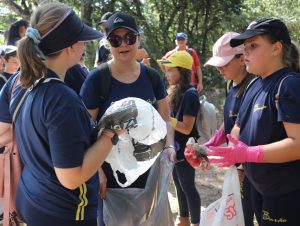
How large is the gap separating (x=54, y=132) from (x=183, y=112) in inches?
78.8

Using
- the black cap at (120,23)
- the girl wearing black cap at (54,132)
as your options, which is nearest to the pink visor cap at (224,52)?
the black cap at (120,23)

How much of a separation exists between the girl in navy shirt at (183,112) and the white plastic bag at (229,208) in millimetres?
1071

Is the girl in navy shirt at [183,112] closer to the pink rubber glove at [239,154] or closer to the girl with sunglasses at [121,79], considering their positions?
the girl with sunglasses at [121,79]

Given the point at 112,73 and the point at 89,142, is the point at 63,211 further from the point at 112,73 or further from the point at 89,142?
the point at 112,73

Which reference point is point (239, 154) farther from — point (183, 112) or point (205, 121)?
point (205, 121)

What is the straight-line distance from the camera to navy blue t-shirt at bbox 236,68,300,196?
1963mm

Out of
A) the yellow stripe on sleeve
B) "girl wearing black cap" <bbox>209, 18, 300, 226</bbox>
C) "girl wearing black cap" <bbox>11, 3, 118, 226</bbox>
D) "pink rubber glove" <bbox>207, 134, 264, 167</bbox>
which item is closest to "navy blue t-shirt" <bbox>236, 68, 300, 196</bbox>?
"girl wearing black cap" <bbox>209, 18, 300, 226</bbox>

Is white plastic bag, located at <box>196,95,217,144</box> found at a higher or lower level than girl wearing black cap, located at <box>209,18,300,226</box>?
lower

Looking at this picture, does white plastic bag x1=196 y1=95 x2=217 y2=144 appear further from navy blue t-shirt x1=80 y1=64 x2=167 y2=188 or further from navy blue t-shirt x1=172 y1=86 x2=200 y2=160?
navy blue t-shirt x1=80 y1=64 x2=167 y2=188

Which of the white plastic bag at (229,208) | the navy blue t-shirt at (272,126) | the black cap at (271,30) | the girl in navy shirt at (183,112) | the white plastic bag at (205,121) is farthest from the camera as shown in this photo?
the white plastic bag at (205,121)

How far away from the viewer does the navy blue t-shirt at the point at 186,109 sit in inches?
136

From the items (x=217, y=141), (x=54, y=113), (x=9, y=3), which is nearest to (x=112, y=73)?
(x=217, y=141)

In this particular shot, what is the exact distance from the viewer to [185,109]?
345 cm

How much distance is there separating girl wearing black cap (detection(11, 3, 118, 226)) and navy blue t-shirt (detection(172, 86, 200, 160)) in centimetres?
168
